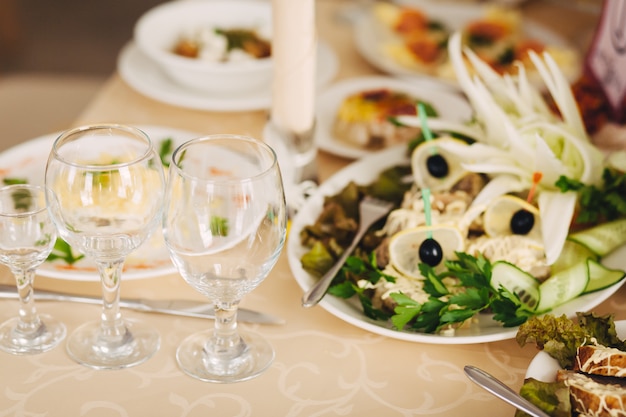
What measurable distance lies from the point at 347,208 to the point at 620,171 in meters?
0.47

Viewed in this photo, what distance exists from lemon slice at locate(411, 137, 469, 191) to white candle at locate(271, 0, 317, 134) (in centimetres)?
21

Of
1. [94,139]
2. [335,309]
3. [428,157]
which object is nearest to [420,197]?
[428,157]

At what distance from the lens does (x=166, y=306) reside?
1185 millimetres

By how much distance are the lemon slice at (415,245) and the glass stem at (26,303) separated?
0.51m

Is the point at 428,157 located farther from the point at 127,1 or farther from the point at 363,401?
the point at 127,1

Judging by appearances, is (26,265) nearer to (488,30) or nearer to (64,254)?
A: (64,254)

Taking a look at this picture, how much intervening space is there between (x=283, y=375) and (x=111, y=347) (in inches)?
9.3

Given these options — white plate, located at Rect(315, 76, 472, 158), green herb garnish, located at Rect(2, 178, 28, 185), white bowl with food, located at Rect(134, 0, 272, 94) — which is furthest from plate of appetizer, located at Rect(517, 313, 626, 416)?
white bowl with food, located at Rect(134, 0, 272, 94)

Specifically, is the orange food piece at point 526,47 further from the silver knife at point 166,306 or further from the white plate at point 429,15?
the silver knife at point 166,306

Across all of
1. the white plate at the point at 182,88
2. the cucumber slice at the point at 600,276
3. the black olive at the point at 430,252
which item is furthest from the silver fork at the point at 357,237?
the white plate at the point at 182,88

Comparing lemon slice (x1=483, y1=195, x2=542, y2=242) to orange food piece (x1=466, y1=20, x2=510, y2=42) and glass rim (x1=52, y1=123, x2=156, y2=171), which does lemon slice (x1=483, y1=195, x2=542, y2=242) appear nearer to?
glass rim (x1=52, y1=123, x2=156, y2=171)

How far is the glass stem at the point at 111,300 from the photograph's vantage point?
1.06 m

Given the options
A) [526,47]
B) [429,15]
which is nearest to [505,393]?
[526,47]

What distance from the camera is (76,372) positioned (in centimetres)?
106
